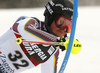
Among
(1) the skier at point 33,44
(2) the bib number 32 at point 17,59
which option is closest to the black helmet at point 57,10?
(1) the skier at point 33,44

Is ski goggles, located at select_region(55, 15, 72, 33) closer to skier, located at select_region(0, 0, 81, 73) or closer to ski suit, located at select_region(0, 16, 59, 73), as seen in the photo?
skier, located at select_region(0, 0, 81, 73)

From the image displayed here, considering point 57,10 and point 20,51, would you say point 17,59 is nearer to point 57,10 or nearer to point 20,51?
point 20,51

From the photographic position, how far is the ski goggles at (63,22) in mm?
1605

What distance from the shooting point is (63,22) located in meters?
1.62

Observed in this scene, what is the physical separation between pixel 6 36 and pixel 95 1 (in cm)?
913

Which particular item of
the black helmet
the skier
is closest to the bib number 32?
the skier

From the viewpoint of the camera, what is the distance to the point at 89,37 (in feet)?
13.0

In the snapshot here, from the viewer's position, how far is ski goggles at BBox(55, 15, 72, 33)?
Result: 1605mm

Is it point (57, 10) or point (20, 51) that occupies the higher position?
point (57, 10)

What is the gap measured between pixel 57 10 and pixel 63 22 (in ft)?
0.35

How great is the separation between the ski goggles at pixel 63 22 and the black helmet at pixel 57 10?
0.10ft

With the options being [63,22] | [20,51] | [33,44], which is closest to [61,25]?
[63,22]

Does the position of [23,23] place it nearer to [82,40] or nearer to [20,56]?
[20,56]

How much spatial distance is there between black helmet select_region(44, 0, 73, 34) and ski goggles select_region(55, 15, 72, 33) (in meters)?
0.03
